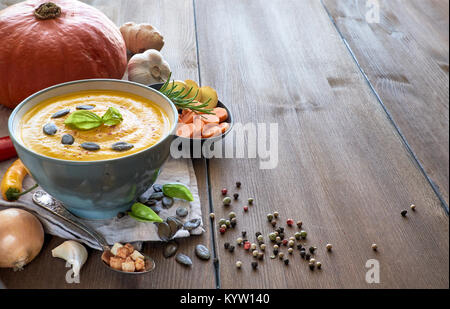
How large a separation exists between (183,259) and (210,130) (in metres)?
0.37

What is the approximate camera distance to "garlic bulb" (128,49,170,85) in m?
1.43

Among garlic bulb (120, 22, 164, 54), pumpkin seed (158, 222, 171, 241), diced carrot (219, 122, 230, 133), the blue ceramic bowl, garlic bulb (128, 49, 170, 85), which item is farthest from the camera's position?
garlic bulb (120, 22, 164, 54)

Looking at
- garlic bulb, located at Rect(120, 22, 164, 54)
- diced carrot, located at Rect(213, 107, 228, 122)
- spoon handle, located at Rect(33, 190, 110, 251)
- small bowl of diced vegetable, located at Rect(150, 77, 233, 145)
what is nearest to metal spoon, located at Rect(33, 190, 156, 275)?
spoon handle, located at Rect(33, 190, 110, 251)

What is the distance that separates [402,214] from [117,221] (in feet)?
2.03

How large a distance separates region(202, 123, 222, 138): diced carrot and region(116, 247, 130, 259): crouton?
37 cm

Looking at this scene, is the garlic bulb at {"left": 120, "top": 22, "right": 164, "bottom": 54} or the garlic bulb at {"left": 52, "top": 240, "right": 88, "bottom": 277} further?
the garlic bulb at {"left": 120, "top": 22, "right": 164, "bottom": 54}

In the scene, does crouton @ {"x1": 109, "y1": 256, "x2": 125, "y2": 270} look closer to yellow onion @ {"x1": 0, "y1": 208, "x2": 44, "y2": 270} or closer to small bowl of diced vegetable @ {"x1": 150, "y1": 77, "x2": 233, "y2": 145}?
yellow onion @ {"x1": 0, "y1": 208, "x2": 44, "y2": 270}

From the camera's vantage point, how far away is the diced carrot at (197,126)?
1206 mm

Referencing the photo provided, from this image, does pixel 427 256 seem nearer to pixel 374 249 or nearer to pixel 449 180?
pixel 374 249

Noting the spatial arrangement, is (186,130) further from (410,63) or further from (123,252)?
(410,63)

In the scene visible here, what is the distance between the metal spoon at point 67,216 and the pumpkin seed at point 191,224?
0.11 m

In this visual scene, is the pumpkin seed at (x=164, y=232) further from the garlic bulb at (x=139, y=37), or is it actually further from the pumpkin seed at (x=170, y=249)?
the garlic bulb at (x=139, y=37)

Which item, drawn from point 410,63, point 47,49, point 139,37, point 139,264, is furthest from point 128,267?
point 410,63

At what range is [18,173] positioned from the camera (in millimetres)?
1109
